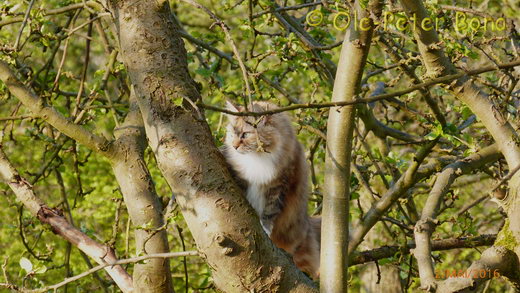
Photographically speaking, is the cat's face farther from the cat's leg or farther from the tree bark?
the tree bark

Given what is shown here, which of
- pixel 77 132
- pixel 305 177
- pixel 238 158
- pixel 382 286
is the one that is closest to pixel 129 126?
pixel 77 132

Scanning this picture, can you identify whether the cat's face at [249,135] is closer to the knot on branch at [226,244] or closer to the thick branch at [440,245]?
the thick branch at [440,245]

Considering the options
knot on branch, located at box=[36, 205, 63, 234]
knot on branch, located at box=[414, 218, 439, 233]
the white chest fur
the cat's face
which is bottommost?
knot on branch, located at box=[414, 218, 439, 233]

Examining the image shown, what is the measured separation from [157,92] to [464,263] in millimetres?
7805

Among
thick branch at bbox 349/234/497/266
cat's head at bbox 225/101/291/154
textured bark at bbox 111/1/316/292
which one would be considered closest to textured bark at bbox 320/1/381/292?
textured bark at bbox 111/1/316/292

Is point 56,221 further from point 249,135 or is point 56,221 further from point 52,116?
point 249,135

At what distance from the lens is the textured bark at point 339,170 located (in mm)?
2555

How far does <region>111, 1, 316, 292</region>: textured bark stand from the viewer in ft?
7.77

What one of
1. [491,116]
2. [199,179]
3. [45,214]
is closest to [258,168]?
[45,214]

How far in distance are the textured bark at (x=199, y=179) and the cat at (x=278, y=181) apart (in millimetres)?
1380

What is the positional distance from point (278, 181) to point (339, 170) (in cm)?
146

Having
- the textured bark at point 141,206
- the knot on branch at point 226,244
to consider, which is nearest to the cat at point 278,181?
the textured bark at point 141,206

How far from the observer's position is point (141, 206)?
10.4ft

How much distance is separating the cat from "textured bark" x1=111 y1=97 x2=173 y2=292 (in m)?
0.86
